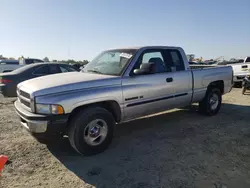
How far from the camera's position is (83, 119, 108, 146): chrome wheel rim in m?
3.68

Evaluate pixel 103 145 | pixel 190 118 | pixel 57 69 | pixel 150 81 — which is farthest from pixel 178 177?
pixel 57 69

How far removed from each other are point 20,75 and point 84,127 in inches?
218

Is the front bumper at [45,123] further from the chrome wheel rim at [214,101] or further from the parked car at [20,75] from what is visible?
the parked car at [20,75]

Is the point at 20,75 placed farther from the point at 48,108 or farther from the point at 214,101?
the point at 214,101

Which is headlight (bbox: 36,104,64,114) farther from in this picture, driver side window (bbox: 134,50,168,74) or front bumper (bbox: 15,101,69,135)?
driver side window (bbox: 134,50,168,74)

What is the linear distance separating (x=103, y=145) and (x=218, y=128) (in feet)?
9.71

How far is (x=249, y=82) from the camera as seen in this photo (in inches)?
380

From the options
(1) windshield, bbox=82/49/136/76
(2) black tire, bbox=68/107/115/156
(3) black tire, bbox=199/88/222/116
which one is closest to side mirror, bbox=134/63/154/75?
(1) windshield, bbox=82/49/136/76

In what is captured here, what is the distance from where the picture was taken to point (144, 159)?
3.63 m

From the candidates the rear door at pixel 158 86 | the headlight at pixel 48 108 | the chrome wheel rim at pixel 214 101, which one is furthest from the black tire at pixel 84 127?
the chrome wheel rim at pixel 214 101

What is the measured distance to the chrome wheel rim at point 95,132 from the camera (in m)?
3.68

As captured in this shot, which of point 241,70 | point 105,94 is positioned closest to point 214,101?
point 105,94

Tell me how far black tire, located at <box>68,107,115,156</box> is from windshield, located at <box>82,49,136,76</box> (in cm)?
90

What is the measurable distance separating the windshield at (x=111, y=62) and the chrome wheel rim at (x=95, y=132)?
1026mm
